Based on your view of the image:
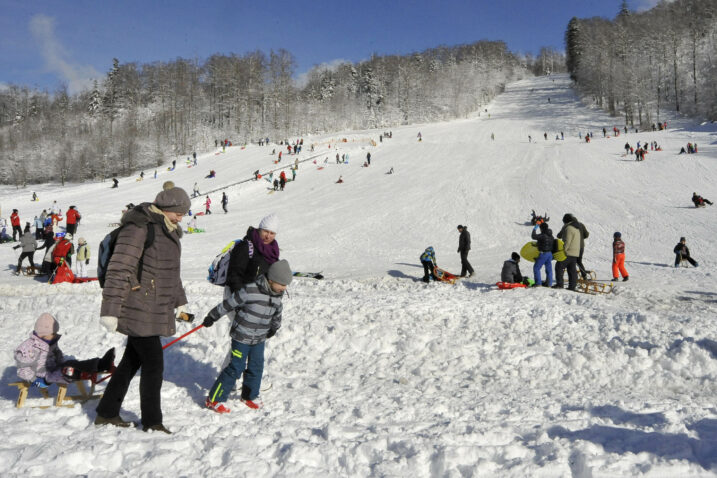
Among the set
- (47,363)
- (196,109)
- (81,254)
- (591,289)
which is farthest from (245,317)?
(196,109)

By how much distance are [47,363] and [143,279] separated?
73.1 inches

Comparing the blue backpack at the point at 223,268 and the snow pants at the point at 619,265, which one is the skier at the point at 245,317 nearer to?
the blue backpack at the point at 223,268

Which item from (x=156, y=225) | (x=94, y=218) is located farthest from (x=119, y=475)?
(x=94, y=218)

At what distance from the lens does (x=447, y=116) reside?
7906 centimetres

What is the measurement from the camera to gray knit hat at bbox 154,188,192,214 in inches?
133

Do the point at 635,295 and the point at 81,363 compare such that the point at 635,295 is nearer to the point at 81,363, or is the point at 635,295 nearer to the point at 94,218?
the point at 81,363

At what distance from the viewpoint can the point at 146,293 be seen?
10.7ft

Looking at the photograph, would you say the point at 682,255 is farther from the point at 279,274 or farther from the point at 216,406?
the point at 216,406

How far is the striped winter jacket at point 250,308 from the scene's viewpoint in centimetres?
396

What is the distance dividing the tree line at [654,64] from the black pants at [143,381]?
195ft

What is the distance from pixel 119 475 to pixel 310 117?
277 ft

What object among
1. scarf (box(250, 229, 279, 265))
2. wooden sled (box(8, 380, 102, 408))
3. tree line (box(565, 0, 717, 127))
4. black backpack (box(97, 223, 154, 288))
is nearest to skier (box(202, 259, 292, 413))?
scarf (box(250, 229, 279, 265))

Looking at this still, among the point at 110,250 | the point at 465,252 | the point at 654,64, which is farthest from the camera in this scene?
the point at 654,64

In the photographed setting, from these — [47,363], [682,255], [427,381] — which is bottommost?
[682,255]
